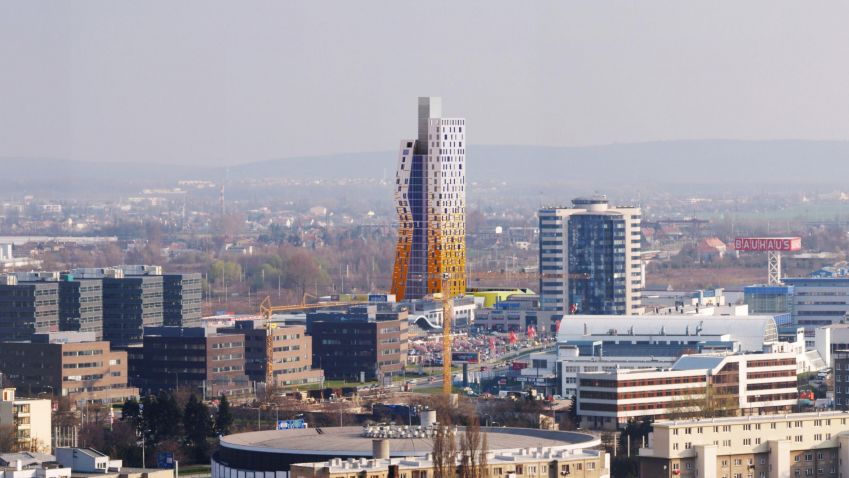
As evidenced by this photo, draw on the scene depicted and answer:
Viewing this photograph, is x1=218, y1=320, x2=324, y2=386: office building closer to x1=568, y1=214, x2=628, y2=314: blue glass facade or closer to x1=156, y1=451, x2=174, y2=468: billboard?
x1=568, y1=214, x2=628, y2=314: blue glass facade

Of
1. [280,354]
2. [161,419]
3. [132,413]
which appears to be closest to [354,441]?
[161,419]

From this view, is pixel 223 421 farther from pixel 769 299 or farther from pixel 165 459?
pixel 769 299

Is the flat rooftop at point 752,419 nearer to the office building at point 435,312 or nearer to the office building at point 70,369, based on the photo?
the office building at point 70,369

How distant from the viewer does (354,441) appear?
33.7 m

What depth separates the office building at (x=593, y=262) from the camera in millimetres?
81875

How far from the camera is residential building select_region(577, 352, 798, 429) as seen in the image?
47531 millimetres

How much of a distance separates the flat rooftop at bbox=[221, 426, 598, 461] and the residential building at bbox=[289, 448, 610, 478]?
71cm

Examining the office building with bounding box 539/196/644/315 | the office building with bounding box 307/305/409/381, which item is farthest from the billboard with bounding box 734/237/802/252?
the office building with bounding box 307/305/409/381

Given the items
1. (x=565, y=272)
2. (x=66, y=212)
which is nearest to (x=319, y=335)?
(x=565, y=272)

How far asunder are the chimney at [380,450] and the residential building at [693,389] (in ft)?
47.4

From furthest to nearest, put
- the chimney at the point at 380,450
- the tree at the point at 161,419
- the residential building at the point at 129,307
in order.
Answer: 1. the residential building at the point at 129,307
2. the tree at the point at 161,419
3. the chimney at the point at 380,450

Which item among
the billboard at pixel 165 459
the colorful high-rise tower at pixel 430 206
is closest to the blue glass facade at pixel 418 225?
the colorful high-rise tower at pixel 430 206

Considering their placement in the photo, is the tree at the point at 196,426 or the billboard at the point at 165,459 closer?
the billboard at the point at 165,459

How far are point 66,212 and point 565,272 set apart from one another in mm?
79054
